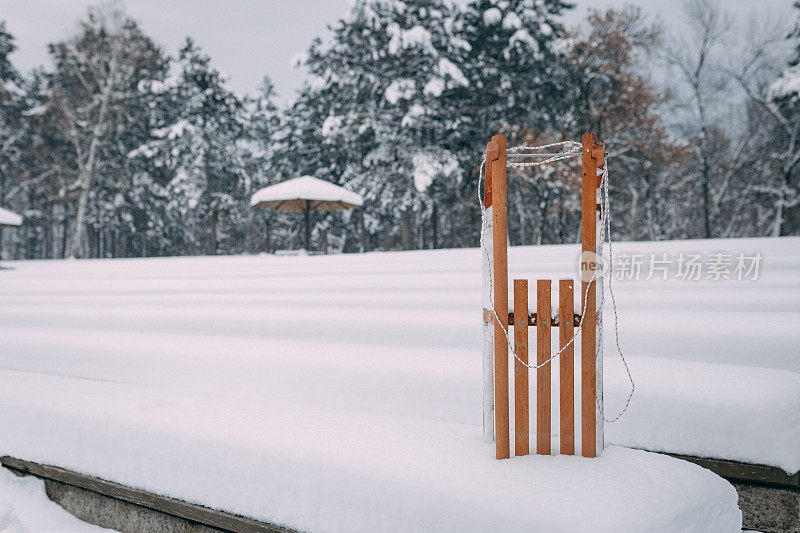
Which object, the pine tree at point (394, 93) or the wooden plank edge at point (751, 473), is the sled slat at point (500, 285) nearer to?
the wooden plank edge at point (751, 473)

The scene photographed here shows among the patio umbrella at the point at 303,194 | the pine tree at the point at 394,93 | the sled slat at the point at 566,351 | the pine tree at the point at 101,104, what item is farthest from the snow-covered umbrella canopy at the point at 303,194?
the pine tree at the point at 101,104

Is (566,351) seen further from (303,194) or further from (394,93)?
(394,93)

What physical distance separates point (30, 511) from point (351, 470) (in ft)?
6.09

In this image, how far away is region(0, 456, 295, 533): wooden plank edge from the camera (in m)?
1.92

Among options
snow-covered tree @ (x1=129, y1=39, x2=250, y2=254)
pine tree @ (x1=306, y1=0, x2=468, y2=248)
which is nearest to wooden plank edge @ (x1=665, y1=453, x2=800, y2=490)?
pine tree @ (x1=306, y1=0, x2=468, y2=248)

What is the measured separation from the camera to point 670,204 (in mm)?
23734

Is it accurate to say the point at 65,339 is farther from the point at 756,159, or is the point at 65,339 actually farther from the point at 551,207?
the point at 756,159

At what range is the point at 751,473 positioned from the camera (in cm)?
195

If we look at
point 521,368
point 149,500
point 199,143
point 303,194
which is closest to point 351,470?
point 521,368

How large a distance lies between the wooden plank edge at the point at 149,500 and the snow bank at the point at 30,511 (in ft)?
0.20

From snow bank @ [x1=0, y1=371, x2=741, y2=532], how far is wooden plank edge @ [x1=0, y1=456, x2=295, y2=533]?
34 millimetres

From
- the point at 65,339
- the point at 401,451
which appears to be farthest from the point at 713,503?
the point at 65,339

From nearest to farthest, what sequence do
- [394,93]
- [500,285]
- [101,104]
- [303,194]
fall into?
[500,285] → [303,194] → [394,93] → [101,104]

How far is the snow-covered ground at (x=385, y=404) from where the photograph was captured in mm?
1666
